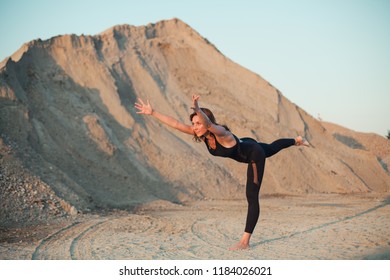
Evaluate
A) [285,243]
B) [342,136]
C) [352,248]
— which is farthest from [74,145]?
[342,136]

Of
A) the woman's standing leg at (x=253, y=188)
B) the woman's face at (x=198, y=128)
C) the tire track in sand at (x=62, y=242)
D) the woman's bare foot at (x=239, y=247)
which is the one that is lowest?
the tire track in sand at (x=62, y=242)

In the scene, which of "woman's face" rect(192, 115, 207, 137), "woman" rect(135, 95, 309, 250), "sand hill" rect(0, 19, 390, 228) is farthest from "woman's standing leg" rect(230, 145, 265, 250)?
"sand hill" rect(0, 19, 390, 228)

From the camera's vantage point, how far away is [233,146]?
26.3 feet

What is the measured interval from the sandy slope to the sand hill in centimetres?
207

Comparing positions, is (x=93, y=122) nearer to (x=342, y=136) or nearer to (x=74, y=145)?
(x=74, y=145)

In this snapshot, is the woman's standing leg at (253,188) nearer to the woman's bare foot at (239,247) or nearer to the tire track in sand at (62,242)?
the woman's bare foot at (239,247)

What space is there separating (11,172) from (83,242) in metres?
4.99

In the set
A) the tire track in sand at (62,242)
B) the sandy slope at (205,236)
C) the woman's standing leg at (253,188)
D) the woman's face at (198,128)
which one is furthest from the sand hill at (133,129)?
the woman's face at (198,128)

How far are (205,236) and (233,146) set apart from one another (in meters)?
2.75

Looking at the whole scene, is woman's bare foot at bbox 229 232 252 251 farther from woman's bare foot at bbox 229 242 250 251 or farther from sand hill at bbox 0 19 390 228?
sand hill at bbox 0 19 390 228

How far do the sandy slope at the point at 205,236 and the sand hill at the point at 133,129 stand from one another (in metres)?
2.07

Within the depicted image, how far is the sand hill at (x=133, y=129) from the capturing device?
1536cm

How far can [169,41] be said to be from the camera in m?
28.4

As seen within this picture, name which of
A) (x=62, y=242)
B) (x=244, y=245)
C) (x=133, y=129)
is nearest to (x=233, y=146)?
(x=244, y=245)
